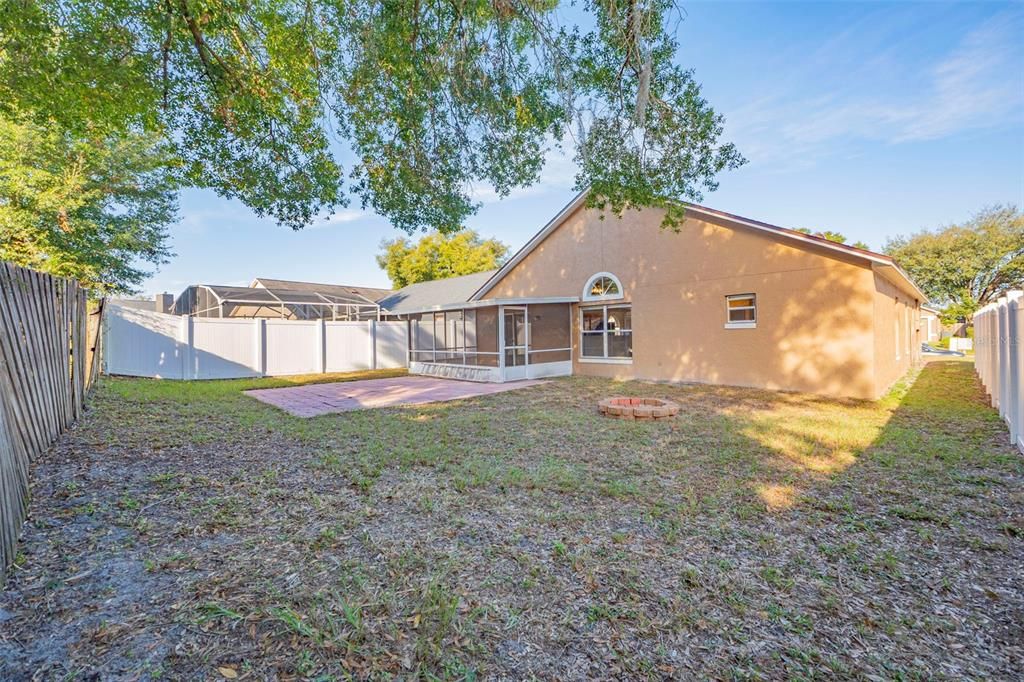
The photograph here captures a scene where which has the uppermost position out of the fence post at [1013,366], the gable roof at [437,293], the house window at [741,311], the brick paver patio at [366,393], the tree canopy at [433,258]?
the tree canopy at [433,258]

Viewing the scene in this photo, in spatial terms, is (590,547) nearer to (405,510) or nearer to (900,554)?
(405,510)

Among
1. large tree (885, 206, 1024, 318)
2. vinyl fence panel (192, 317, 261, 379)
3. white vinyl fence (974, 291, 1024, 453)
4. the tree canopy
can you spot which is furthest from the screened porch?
large tree (885, 206, 1024, 318)

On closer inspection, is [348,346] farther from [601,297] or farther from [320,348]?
[601,297]

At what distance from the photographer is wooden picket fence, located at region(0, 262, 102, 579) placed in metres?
3.33

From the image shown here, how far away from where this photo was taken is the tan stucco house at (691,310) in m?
10.4

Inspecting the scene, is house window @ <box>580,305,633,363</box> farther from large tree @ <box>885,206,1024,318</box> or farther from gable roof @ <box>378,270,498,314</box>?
large tree @ <box>885,206,1024,318</box>

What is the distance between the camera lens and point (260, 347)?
16.0 meters

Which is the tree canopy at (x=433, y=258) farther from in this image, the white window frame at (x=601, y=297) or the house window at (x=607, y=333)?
the white window frame at (x=601, y=297)

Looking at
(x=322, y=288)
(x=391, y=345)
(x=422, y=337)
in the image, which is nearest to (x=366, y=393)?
(x=422, y=337)

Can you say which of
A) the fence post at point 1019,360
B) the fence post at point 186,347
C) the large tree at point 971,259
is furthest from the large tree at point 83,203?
the large tree at point 971,259

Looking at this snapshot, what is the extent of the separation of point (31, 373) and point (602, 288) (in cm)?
1294

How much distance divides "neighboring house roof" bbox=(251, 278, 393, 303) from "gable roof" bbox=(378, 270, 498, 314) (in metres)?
1.41

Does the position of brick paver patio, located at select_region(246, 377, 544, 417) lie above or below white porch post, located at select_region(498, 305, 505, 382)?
below

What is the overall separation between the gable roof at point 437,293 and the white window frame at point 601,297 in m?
6.22
